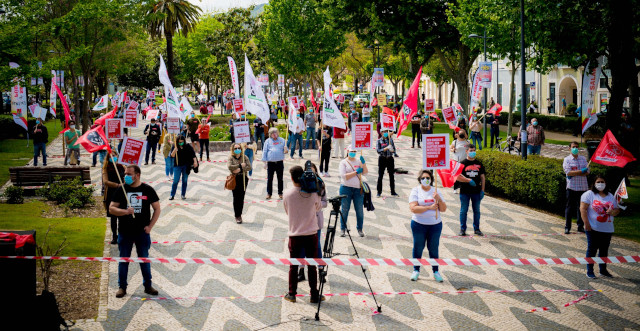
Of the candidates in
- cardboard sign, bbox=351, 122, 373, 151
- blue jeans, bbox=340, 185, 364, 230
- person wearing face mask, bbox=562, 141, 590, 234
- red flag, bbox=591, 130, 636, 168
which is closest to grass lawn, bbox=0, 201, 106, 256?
blue jeans, bbox=340, 185, 364, 230

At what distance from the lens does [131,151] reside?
11156mm

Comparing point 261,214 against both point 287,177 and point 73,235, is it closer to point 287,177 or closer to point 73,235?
point 73,235

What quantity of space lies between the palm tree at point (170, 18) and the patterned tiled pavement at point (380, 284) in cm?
2911

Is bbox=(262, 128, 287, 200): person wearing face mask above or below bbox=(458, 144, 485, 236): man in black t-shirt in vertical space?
above

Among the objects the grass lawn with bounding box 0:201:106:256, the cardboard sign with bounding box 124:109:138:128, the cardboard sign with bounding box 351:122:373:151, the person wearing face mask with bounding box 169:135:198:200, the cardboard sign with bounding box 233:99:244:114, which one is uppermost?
the cardboard sign with bounding box 233:99:244:114

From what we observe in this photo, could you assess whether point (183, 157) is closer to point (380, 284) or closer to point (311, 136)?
point (380, 284)

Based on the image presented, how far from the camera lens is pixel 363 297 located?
28.3 feet

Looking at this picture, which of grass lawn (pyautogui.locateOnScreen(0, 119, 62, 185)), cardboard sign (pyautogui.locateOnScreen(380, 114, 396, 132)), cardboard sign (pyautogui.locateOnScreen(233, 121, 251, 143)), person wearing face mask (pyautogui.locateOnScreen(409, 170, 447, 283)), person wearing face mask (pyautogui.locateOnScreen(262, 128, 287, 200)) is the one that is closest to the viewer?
person wearing face mask (pyautogui.locateOnScreen(409, 170, 447, 283))

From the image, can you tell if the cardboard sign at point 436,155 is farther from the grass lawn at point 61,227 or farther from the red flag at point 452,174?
the grass lawn at point 61,227

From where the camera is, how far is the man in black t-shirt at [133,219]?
8578 millimetres

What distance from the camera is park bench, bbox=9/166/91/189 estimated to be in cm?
1664

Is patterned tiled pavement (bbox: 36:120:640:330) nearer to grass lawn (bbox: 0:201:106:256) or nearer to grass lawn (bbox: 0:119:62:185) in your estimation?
grass lawn (bbox: 0:201:106:256)

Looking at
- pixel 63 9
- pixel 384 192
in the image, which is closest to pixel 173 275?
pixel 384 192

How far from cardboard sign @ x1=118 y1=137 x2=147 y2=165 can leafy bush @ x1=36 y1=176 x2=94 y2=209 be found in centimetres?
421
